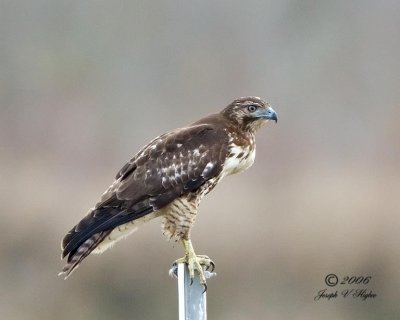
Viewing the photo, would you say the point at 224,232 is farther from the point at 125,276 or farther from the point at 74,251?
the point at 74,251

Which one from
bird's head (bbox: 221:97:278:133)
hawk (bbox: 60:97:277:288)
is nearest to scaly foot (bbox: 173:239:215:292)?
hawk (bbox: 60:97:277:288)

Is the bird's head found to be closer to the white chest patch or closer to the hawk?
the hawk

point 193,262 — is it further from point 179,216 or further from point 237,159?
point 237,159

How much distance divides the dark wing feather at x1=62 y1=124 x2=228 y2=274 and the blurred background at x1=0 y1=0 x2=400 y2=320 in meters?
3.75

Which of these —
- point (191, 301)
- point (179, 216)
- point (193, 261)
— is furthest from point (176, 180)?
point (191, 301)

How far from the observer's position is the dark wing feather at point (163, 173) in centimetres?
777

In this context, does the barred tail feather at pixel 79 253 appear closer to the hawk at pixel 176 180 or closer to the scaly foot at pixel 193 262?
the hawk at pixel 176 180

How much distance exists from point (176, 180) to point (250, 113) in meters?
0.78

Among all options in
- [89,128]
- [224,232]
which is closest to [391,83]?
[89,128]

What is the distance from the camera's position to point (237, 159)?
26.7ft

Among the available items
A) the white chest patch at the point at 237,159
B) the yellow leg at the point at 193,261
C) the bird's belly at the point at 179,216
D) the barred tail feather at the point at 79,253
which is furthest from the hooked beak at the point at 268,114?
the barred tail feather at the point at 79,253

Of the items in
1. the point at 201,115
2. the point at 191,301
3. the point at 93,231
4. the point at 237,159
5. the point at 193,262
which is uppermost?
the point at 93,231

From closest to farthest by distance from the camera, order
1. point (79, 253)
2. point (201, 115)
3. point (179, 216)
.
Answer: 1. point (79, 253)
2. point (179, 216)
3. point (201, 115)

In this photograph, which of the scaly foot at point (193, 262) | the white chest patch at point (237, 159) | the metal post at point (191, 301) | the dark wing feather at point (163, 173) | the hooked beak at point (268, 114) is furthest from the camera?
the hooked beak at point (268, 114)
